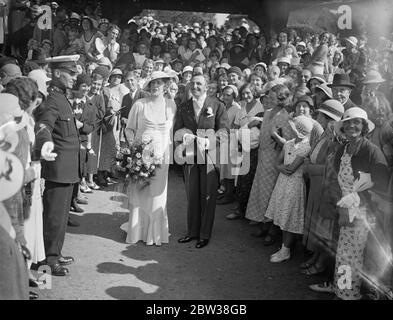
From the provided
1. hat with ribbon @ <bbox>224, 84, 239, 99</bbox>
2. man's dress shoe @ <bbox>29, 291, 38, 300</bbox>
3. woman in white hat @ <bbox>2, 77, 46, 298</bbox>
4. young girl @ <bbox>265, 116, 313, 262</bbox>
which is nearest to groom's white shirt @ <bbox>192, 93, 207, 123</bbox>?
young girl @ <bbox>265, 116, 313, 262</bbox>

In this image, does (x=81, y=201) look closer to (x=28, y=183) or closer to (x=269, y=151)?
(x=269, y=151)

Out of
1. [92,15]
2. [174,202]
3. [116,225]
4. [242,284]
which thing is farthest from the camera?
[92,15]

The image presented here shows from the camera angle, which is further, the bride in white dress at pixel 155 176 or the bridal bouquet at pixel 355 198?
the bride in white dress at pixel 155 176

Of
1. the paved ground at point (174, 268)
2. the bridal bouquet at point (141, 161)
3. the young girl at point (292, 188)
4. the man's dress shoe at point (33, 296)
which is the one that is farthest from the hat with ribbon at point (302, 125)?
the man's dress shoe at point (33, 296)

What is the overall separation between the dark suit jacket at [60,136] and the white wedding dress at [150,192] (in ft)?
3.83

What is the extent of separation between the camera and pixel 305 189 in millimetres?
6023

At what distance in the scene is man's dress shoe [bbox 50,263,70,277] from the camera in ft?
17.4

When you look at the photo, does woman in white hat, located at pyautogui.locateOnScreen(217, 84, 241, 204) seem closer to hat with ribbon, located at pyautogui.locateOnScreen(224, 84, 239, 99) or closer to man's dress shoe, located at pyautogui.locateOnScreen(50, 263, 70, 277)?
hat with ribbon, located at pyautogui.locateOnScreen(224, 84, 239, 99)

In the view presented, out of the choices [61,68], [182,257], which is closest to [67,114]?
[61,68]

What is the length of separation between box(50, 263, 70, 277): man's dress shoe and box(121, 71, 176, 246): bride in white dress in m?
1.25

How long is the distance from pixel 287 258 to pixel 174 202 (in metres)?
2.80

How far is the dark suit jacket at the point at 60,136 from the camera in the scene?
17.3ft

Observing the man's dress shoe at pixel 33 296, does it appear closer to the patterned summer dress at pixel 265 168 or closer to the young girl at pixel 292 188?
the young girl at pixel 292 188
